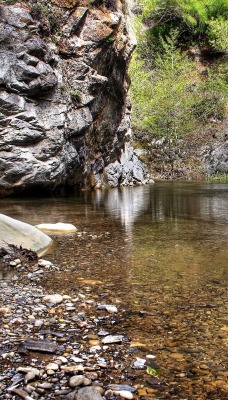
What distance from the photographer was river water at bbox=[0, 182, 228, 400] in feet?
9.46

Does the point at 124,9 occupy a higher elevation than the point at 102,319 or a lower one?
higher

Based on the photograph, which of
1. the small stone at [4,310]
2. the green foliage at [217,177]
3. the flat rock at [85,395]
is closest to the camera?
the flat rock at [85,395]

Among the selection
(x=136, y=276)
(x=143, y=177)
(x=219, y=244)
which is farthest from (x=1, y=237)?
(x=143, y=177)

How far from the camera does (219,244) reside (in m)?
6.82

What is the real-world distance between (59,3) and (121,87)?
6.69 m

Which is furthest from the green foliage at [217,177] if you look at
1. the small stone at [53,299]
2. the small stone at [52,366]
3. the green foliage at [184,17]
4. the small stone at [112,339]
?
the small stone at [52,366]

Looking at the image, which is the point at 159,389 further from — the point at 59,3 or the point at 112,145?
the point at 112,145

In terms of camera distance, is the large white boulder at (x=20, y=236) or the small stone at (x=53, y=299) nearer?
the small stone at (x=53, y=299)

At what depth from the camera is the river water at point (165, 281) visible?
288 centimetres

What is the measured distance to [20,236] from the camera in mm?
6168

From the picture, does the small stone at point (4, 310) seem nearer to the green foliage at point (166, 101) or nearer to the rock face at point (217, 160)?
the green foliage at point (166, 101)

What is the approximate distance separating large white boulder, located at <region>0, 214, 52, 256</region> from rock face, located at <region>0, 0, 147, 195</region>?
8.76 metres

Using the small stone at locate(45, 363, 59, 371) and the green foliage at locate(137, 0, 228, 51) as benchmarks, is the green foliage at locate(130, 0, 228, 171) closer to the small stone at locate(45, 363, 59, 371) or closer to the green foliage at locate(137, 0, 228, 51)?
the green foliage at locate(137, 0, 228, 51)

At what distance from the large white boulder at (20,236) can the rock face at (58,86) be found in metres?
8.76
